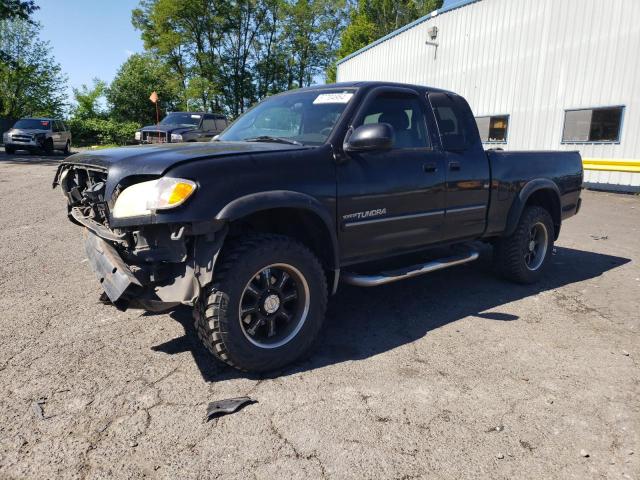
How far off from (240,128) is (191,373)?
7.31ft

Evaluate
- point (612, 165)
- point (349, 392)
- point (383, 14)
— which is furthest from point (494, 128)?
point (383, 14)

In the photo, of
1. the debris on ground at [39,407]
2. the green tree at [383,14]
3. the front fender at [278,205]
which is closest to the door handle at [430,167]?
the front fender at [278,205]

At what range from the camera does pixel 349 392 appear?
9.11 feet

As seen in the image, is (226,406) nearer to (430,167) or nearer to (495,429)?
(495,429)

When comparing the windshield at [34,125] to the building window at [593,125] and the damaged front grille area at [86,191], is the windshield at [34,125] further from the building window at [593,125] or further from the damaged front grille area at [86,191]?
the building window at [593,125]

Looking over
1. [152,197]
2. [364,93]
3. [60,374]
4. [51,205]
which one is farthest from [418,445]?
[51,205]

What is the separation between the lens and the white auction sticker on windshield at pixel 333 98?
143 inches

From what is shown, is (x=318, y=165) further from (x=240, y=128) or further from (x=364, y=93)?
(x=240, y=128)

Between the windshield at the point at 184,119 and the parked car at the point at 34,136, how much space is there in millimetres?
8473

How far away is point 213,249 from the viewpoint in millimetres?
2674

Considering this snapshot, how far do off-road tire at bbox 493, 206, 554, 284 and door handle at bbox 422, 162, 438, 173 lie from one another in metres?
1.48

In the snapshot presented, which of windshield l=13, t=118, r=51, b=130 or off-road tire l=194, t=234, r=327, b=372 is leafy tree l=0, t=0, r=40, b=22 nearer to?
windshield l=13, t=118, r=51, b=130

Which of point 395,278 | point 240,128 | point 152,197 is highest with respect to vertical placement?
point 240,128

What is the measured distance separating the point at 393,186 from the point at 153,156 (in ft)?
5.69
